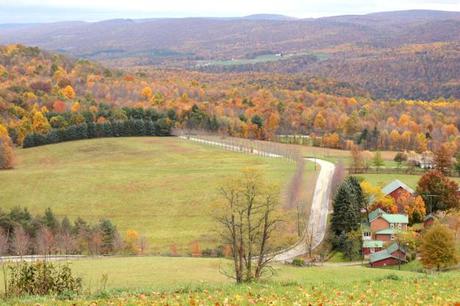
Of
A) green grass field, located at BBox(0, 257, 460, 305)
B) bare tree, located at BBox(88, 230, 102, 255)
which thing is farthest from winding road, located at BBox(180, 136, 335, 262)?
green grass field, located at BBox(0, 257, 460, 305)

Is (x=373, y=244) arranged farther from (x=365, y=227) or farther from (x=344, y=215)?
(x=365, y=227)

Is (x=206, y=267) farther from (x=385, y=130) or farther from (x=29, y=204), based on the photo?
(x=385, y=130)

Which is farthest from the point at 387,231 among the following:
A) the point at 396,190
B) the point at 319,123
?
the point at 319,123

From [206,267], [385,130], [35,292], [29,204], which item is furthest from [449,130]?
[35,292]

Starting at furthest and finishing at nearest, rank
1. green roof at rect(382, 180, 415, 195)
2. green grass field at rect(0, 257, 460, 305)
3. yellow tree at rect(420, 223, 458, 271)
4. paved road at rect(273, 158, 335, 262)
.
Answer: green roof at rect(382, 180, 415, 195) < paved road at rect(273, 158, 335, 262) < yellow tree at rect(420, 223, 458, 271) < green grass field at rect(0, 257, 460, 305)

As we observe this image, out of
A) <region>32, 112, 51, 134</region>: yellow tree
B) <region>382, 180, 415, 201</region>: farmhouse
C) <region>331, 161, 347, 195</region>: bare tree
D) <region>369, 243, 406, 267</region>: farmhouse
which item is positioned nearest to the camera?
<region>369, 243, 406, 267</region>: farmhouse

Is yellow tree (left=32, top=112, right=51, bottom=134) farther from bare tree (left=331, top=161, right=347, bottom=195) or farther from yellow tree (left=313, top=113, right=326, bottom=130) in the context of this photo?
yellow tree (left=313, top=113, right=326, bottom=130)
